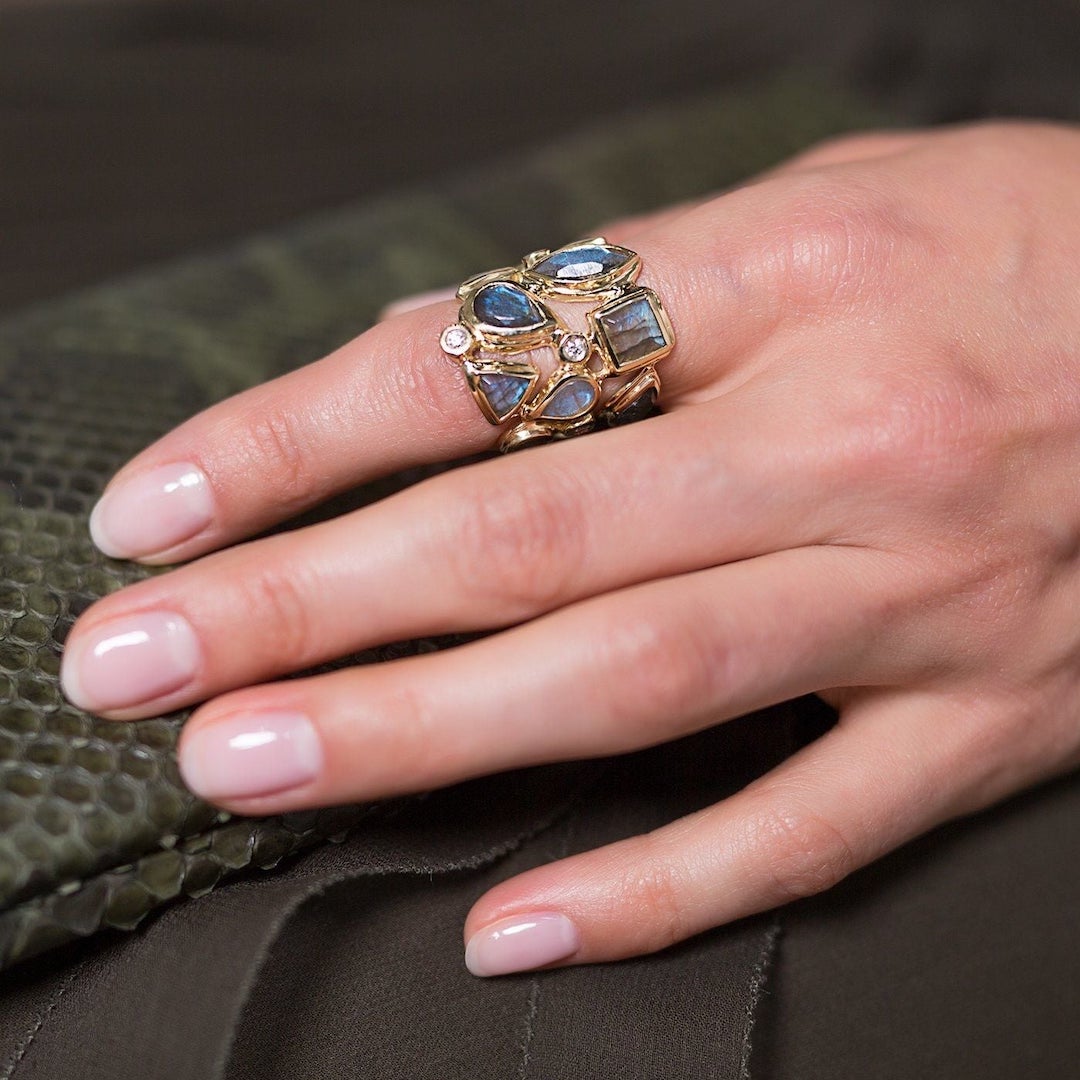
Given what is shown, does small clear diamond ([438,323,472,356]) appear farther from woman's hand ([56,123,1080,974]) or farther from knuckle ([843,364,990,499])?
knuckle ([843,364,990,499])

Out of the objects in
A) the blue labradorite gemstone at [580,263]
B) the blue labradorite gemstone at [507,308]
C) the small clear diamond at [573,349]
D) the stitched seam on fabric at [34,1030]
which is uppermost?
the blue labradorite gemstone at [580,263]

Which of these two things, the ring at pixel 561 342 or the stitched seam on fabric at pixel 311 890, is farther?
the ring at pixel 561 342

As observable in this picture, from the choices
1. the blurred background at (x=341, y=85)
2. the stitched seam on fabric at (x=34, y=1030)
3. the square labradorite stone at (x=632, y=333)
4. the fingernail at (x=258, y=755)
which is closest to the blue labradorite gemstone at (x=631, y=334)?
the square labradorite stone at (x=632, y=333)

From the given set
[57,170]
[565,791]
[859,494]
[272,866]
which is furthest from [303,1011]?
[57,170]

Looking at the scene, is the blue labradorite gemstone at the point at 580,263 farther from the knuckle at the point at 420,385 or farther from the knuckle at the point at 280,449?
the knuckle at the point at 280,449

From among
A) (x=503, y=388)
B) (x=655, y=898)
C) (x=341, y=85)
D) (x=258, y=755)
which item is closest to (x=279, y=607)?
(x=258, y=755)

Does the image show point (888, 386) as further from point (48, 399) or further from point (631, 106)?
point (631, 106)

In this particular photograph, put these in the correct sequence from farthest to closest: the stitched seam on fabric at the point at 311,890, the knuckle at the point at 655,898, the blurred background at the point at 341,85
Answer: the blurred background at the point at 341,85 → the knuckle at the point at 655,898 → the stitched seam on fabric at the point at 311,890
